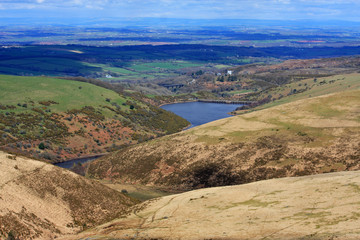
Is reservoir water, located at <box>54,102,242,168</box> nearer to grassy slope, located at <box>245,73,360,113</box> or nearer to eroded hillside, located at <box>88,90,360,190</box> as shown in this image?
grassy slope, located at <box>245,73,360,113</box>

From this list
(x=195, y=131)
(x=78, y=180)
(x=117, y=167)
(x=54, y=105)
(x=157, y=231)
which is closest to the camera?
(x=157, y=231)

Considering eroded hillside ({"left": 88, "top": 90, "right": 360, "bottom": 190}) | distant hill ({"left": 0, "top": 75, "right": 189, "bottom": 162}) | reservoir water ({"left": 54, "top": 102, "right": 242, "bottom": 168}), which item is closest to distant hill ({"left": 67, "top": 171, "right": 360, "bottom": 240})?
eroded hillside ({"left": 88, "top": 90, "right": 360, "bottom": 190})

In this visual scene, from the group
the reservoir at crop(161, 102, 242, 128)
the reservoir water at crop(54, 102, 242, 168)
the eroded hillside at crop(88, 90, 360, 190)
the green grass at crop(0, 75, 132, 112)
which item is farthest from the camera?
the reservoir at crop(161, 102, 242, 128)

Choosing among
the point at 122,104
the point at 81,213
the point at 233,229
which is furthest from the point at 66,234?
the point at 122,104

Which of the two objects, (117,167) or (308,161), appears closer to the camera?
(308,161)

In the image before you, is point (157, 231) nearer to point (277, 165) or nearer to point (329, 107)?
point (277, 165)

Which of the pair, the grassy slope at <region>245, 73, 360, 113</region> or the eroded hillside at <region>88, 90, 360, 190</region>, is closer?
the eroded hillside at <region>88, 90, 360, 190</region>

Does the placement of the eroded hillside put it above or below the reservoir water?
above

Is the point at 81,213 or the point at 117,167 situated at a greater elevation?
the point at 81,213
